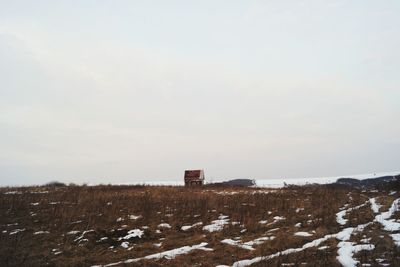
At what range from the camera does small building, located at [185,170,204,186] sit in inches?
1668

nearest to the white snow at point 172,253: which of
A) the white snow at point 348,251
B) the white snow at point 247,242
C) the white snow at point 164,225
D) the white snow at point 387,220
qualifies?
the white snow at point 247,242

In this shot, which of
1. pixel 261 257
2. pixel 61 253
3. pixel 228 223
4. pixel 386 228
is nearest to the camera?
pixel 261 257

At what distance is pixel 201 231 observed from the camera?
16.2 m

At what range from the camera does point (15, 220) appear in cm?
1927

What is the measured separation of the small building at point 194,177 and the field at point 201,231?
60.5 feet

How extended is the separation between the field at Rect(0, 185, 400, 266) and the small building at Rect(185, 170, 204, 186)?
18427mm

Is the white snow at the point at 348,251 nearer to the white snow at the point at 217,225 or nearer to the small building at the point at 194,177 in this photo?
the white snow at the point at 217,225

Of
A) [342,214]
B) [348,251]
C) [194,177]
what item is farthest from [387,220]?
[194,177]

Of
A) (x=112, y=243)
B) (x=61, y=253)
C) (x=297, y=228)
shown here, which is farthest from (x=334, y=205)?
(x=61, y=253)

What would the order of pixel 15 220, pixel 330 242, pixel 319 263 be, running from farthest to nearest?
pixel 15 220 < pixel 330 242 < pixel 319 263

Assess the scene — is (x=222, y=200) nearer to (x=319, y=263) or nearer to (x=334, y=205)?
(x=334, y=205)

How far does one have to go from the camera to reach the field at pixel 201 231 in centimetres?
1180

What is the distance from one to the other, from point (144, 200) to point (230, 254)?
11.3 metres

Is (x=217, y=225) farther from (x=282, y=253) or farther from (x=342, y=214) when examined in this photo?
(x=342, y=214)
